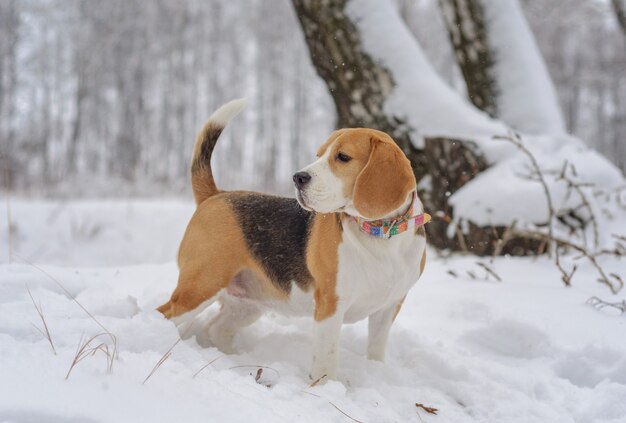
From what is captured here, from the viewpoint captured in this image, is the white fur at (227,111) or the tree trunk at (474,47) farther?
the tree trunk at (474,47)

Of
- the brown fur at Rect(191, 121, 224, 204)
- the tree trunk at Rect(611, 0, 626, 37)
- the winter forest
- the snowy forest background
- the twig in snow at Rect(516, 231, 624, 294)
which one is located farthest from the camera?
the snowy forest background

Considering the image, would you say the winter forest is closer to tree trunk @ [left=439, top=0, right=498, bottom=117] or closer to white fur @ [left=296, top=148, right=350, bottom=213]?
tree trunk @ [left=439, top=0, right=498, bottom=117]

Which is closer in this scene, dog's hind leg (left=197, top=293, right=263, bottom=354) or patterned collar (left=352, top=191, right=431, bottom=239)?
patterned collar (left=352, top=191, right=431, bottom=239)

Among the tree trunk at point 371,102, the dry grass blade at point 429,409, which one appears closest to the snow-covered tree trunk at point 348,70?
the tree trunk at point 371,102

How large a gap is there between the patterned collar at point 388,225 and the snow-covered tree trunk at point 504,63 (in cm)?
358

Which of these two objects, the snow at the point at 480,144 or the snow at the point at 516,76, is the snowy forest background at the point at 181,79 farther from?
the snow at the point at 480,144

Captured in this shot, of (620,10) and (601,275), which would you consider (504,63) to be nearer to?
(620,10)

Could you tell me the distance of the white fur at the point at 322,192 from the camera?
2.27m

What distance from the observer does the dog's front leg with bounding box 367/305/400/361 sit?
2684 millimetres

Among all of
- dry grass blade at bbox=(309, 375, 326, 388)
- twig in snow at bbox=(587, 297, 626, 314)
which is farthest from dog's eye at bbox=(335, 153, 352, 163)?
twig in snow at bbox=(587, 297, 626, 314)

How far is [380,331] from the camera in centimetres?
270

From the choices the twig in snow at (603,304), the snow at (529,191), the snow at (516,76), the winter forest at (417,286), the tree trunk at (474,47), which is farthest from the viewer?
the tree trunk at (474,47)

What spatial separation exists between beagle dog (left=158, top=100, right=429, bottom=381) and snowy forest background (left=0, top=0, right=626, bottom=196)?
14.7 metres

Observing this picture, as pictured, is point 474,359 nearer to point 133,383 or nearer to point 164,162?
point 133,383
